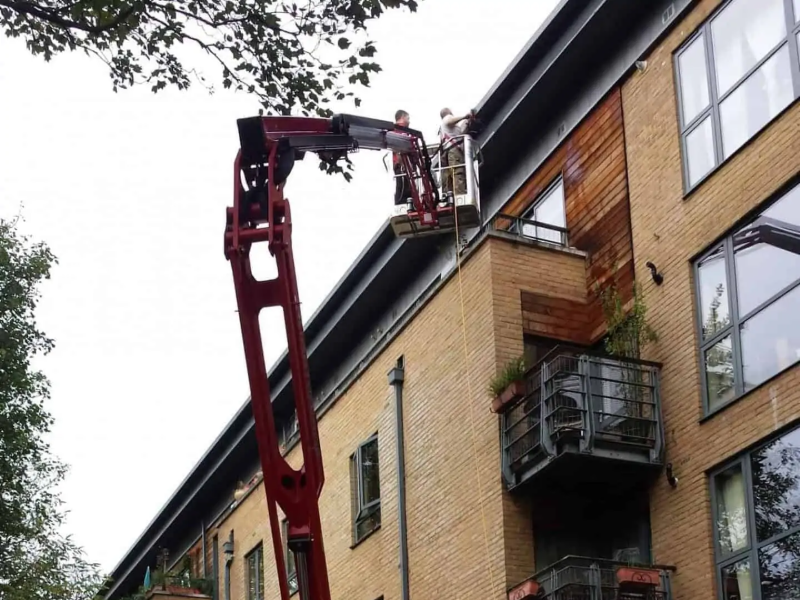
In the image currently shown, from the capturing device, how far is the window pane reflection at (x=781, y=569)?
51.9ft

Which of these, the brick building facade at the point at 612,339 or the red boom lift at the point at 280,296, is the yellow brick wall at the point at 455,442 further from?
the red boom lift at the point at 280,296

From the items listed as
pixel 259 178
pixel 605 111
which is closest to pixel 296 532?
pixel 259 178

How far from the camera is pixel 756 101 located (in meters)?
18.2

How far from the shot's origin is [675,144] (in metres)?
19.8

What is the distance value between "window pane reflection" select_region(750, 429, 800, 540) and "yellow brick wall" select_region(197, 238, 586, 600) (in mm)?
3957

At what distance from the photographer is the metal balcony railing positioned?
22125 mm

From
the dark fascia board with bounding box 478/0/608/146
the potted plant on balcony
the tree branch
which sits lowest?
the potted plant on balcony

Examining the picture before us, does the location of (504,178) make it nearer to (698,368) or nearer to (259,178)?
(698,368)

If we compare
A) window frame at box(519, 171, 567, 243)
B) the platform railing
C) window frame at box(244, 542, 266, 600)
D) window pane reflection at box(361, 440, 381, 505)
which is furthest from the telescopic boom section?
window frame at box(244, 542, 266, 600)

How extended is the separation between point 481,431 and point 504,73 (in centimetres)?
622

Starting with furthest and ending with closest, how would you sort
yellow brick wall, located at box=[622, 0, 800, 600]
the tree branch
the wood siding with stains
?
the wood siding with stains, yellow brick wall, located at box=[622, 0, 800, 600], the tree branch

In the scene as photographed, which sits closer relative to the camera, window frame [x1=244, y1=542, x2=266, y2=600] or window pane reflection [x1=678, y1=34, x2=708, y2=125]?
window pane reflection [x1=678, y1=34, x2=708, y2=125]

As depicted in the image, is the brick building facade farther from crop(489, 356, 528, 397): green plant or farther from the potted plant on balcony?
crop(489, 356, 528, 397): green plant

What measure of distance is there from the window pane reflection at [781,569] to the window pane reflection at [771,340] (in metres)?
1.98
